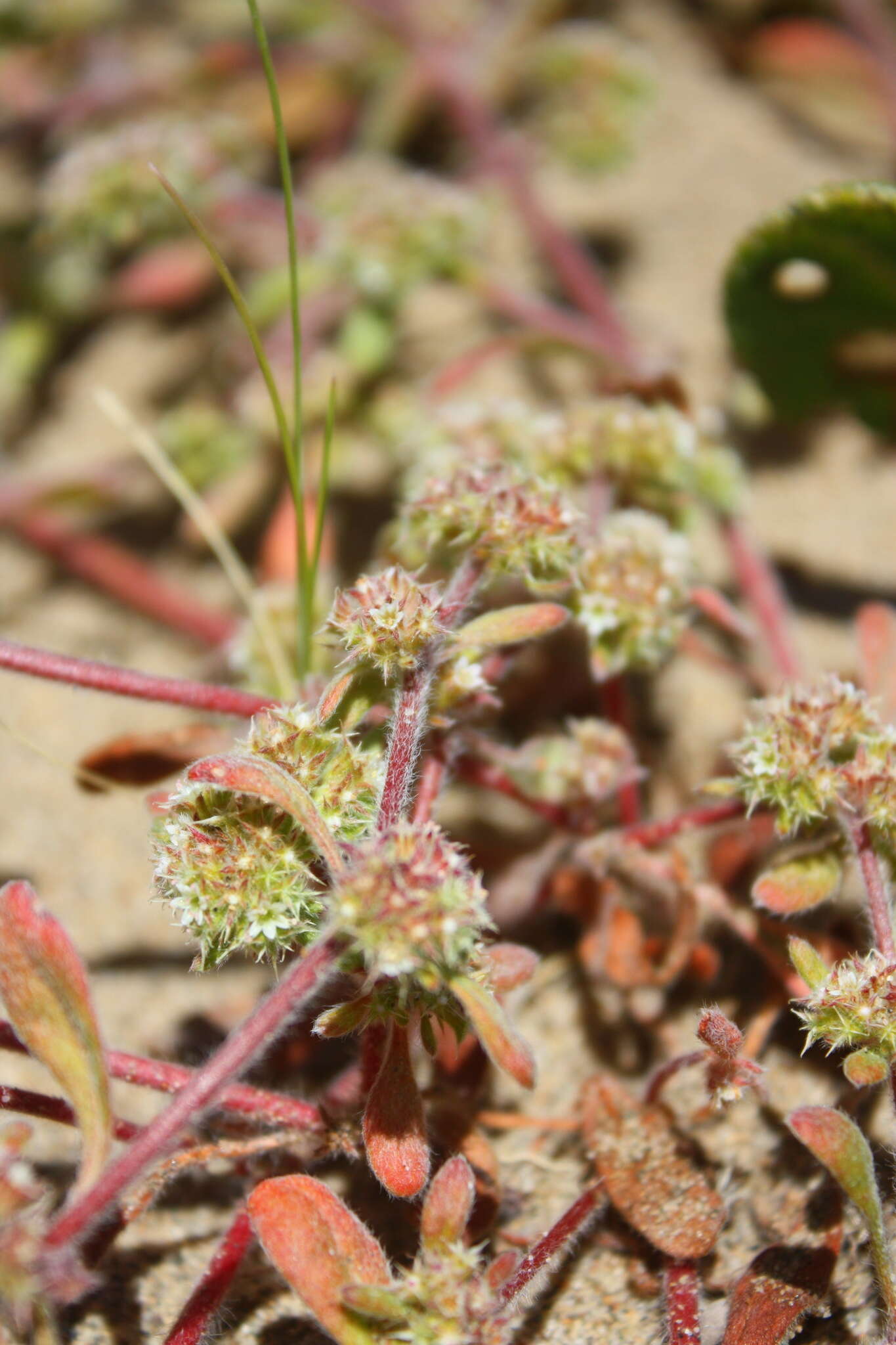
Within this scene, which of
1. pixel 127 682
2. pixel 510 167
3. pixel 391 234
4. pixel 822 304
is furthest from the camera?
pixel 510 167

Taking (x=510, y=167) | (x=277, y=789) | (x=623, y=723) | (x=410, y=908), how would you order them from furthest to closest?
(x=510, y=167) → (x=623, y=723) → (x=277, y=789) → (x=410, y=908)

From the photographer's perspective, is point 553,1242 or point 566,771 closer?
point 553,1242

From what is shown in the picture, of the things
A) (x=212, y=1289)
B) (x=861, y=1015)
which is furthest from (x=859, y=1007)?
(x=212, y=1289)

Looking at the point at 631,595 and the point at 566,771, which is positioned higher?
the point at 631,595

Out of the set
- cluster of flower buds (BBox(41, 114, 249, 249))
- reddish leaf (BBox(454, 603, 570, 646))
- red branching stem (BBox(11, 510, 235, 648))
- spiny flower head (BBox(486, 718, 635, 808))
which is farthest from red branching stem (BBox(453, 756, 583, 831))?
cluster of flower buds (BBox(41, 114, 249, 249))

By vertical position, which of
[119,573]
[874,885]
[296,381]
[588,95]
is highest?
[588,95]

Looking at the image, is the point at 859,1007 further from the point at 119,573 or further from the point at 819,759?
the point at 119,573
